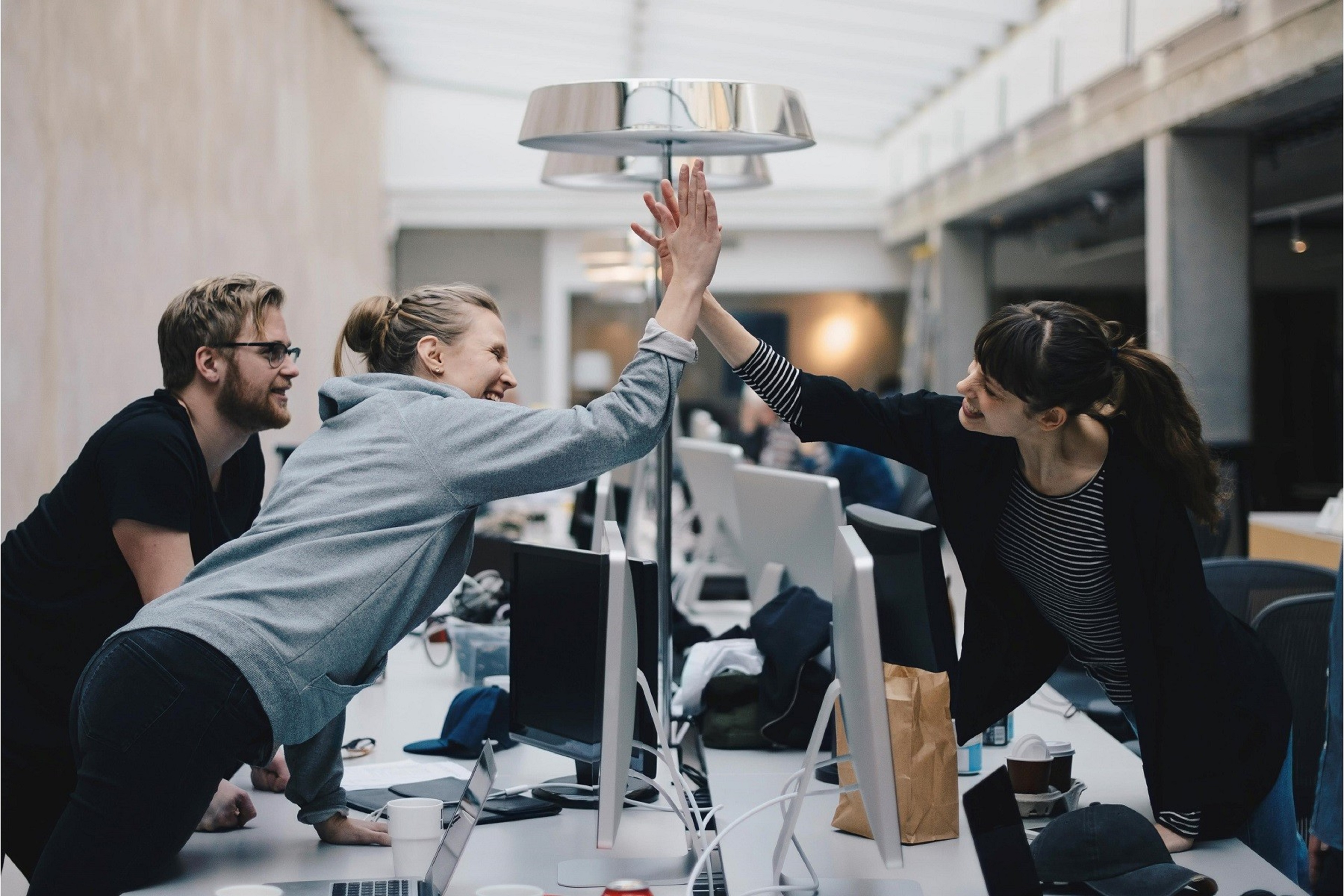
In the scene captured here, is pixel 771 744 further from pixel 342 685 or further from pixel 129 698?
pixel 129 698

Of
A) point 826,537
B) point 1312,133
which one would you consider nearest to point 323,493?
point 826,537

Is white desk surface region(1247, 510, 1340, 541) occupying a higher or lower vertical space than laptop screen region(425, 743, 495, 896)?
higher

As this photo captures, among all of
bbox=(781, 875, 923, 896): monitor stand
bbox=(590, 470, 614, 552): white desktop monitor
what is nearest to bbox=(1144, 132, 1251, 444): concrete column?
bbox=(590, 470, 614, 552): white desktop monitor

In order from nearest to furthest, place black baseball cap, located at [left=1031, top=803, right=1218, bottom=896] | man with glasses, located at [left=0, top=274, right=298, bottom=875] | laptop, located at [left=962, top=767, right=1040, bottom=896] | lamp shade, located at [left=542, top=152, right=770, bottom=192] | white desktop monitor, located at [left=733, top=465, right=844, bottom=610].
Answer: laptop, located at [left=962, top=767, right=1040, bottom=896], black baseball cap, located at [left=1031, top=803, right=1218, bottom=896], man with glasses, located at [left=0, top=274, right=298, bottom=875], white desktop monitor, located at [left=733, top=465, right=844, bottom=610], lamp shade, located at [left=542, top=152, right=770, bottom=192]

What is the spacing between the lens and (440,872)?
1.67 meters

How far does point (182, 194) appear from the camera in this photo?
23.1 ft

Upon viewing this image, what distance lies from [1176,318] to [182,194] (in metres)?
5.49

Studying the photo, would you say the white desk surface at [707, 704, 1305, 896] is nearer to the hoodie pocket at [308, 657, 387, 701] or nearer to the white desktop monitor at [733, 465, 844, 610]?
the white desktop monitor at [733, 465, 844, 610]

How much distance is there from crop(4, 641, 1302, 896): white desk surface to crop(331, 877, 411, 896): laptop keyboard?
0.22 feet

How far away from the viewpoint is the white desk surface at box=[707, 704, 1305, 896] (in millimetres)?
1822

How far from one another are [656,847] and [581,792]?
0.89 feet

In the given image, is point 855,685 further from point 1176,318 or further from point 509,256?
point 509,256

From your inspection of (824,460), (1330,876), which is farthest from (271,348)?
(824,460)

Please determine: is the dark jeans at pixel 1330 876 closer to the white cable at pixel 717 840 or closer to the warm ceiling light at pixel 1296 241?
the white cable at pixel 717 840
